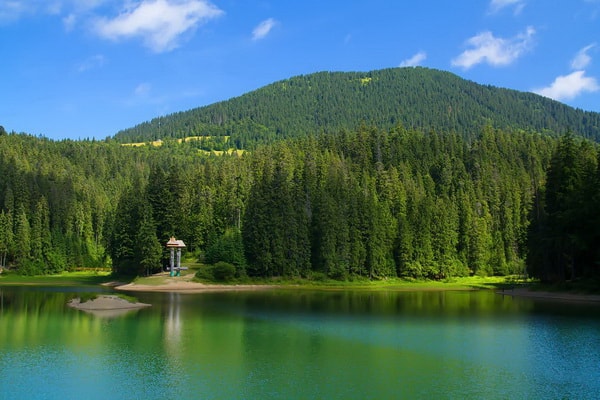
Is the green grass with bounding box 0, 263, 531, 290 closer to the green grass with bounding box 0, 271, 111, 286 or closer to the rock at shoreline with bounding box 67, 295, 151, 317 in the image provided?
the green grass with bounding box 0, 271, 111, 286

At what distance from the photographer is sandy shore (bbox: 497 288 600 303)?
66.2 metres

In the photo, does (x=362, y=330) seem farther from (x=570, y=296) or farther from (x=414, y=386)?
(x=570, y=296)

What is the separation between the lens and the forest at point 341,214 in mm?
81750

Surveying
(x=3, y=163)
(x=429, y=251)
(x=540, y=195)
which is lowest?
(x=429, y=251)

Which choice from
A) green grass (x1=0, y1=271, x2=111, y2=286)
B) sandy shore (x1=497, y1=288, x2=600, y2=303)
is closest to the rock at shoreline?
green grass (x1=0, y1=271, x2=111, y2=286)

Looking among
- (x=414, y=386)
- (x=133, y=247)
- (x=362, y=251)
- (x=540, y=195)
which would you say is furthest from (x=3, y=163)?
(x=414, y=386)

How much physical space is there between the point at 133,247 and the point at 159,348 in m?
67.8

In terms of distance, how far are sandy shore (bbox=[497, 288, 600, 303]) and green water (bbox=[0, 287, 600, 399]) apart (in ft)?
20.6

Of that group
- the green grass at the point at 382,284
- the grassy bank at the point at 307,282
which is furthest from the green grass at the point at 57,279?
the green grass at the point at 382,284

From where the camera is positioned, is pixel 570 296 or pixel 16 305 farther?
pixel 570 296

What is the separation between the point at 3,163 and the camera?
5748 inches

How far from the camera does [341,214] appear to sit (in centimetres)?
10725

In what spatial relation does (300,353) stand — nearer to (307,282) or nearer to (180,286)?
(180,286)

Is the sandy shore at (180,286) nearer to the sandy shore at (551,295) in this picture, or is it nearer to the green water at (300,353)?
the green water at (300,353)
